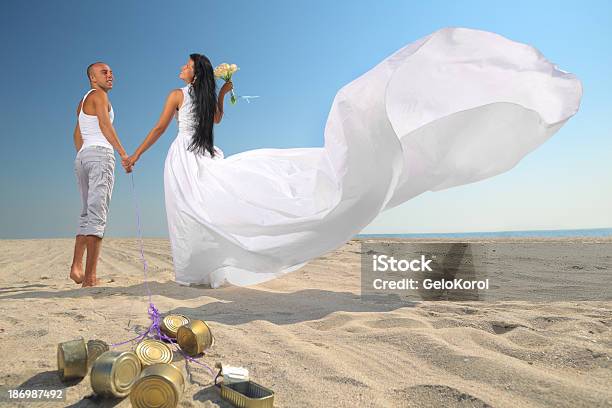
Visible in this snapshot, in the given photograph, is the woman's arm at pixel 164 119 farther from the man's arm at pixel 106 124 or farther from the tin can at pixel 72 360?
the tin can at pixel 72 360

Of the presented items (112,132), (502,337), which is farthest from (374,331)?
(112,132)

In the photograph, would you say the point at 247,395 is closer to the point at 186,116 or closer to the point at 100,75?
the point at 186,116

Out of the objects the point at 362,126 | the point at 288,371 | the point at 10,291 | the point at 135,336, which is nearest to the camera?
the point at 288,371

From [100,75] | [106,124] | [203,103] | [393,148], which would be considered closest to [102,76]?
[100,75]

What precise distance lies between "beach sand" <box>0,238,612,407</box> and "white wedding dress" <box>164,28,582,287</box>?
51 centimetres

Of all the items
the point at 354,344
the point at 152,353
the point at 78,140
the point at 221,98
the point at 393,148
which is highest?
the point at 221,98

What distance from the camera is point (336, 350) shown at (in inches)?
90.4

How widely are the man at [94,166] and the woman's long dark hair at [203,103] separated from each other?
31.9 inches

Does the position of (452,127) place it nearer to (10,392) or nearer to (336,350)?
(336,350)

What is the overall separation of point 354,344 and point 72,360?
1414 millimetres

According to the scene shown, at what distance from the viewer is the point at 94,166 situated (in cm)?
453

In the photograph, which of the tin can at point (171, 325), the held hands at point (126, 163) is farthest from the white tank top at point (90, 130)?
the tin can at point (171, 325)

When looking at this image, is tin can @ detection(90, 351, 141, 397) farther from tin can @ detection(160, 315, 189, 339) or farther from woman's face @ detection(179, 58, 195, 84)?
woman's face @ detection(179, 58, 195, 84)

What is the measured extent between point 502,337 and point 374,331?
0.74 meters
